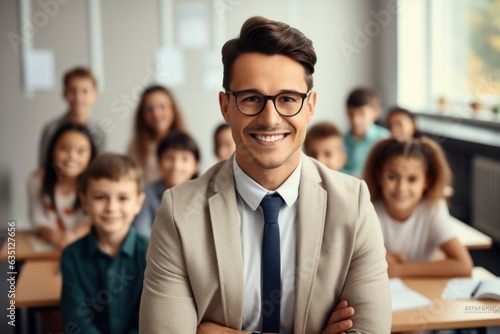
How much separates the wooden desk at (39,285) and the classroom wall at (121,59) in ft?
12.9

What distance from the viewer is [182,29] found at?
699cm

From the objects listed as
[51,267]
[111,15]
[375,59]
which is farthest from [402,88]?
[51,267]

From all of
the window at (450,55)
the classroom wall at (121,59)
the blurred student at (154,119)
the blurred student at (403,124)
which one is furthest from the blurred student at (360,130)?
the classroom wall at (121,59)

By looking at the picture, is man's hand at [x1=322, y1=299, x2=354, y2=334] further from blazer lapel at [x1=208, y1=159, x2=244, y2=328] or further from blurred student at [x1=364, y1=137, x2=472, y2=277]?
blurred student at [x1=364, y1=137, x2=472, y2=277]

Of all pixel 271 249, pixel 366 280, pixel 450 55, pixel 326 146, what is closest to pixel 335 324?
pixel 366 280

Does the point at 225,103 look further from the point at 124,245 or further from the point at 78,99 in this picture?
the point at 78,99

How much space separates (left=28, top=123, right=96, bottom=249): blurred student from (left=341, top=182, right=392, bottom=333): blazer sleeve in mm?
2138

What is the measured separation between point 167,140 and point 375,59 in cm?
439

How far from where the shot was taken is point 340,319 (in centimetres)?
171

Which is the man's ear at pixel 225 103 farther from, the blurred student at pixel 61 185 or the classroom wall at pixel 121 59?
the classroom wall at pixel 121 59

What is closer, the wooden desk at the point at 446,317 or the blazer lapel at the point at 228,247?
the blazer lapel at the point at 228,247

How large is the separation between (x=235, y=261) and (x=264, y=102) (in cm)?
44

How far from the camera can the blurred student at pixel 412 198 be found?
3004 millimetres

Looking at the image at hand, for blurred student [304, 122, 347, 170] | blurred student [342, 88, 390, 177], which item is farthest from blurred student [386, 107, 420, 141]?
blurred student [304, 122, 347, 170]
